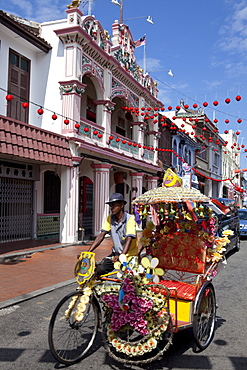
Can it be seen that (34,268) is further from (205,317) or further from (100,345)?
(205,317)

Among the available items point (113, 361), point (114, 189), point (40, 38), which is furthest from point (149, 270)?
point (114, 189)

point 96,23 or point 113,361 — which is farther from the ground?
point 96,23

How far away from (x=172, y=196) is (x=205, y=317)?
166 centimetres

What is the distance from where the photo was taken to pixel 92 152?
14789 millimetres

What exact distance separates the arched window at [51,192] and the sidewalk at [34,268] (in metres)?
1.92

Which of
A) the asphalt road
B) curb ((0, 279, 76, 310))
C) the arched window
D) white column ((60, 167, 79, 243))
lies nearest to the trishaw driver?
the asphalt road

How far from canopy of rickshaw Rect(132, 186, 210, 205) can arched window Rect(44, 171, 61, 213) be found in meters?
9.74

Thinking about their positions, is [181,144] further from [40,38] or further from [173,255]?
[173,255]

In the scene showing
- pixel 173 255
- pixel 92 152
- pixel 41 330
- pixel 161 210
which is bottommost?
pixel 41 330

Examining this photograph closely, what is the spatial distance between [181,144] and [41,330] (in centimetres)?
2569

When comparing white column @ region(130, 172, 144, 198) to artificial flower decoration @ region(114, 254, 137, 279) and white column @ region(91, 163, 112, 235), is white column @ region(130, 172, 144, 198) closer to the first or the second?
white column @ region(91, 163, 112, 235)

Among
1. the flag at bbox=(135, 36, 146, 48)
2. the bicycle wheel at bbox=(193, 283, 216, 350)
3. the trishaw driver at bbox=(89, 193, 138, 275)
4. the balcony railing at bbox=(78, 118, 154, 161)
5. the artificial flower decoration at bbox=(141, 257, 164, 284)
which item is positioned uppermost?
the flag at bbox=(135, 36, 146, 48)

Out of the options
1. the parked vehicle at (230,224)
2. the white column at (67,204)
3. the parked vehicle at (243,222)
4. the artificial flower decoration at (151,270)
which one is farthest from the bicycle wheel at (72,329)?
the parked vehicle at (243,222)

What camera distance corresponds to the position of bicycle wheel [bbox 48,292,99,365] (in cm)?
354
